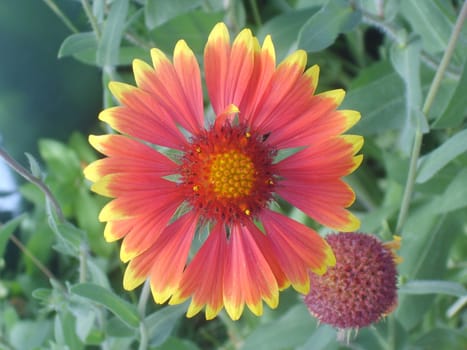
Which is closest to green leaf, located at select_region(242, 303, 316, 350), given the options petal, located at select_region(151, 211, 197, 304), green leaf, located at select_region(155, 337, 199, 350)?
green leaf, located at select_region(155, 337, 199, 350)

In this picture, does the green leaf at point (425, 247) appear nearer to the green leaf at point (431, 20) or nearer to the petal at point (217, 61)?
the green leaf at point (431, 20)

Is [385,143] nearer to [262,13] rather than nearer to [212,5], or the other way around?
[262,13]

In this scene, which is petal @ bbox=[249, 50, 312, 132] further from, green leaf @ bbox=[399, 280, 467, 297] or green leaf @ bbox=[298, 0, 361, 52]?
green leaf @ bbox=[399, 280, 467, 297]

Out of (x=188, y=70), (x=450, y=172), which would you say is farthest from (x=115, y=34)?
(x=450, y=172)

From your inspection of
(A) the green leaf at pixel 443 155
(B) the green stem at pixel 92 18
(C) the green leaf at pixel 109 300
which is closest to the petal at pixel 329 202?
(A) the green leaf at pixel 443 155

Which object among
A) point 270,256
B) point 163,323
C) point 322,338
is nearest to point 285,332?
point 322,338

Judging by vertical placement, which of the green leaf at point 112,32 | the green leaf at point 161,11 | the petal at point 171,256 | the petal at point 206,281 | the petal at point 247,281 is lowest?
the petal at point 247,281
